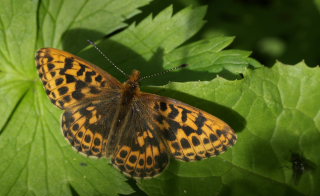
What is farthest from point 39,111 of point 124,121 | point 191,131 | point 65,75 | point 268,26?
point 268,26

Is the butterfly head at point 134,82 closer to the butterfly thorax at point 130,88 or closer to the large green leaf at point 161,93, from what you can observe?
the butterfly thorax at point 130,88

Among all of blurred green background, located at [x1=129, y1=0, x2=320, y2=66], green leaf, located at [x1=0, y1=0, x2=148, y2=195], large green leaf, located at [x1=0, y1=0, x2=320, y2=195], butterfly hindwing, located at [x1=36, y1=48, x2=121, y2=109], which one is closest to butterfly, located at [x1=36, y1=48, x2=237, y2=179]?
butterfly hindwing, located at [x1=36, y1=48, x2=121, y2=109]

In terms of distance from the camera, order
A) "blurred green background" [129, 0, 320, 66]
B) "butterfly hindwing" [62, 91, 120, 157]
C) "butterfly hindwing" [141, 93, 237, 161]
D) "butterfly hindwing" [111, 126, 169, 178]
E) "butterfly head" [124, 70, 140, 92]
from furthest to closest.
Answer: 1. "blurred green background" [129, 0, 320, 66]
2. "butterfly head" [124, 70, 140, 92]
3. "butterfly hindwing" [62, 91, 120, 157]
4. "butterfly hindwing" [111, 126, 169, 178]
5. "butterfly hindwing" [141, 93, 237, 161]

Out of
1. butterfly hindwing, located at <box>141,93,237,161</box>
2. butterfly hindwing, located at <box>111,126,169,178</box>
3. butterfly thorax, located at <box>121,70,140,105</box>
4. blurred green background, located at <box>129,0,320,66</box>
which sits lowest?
butterfly hindwing, located at <box>111,126,169,178</box>

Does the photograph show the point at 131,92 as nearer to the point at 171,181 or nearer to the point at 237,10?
the point at 171,181

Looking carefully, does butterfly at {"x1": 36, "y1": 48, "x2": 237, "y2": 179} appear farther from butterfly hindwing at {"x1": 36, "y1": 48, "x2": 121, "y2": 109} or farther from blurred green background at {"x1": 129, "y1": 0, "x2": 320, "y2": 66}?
blurred green background at {"x1": 129, "y1": 0, "x2": 320, "y2": 66}

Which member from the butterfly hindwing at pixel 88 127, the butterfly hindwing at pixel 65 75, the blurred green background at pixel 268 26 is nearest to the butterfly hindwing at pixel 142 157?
the butterfly hindwing at pixel 88 127
